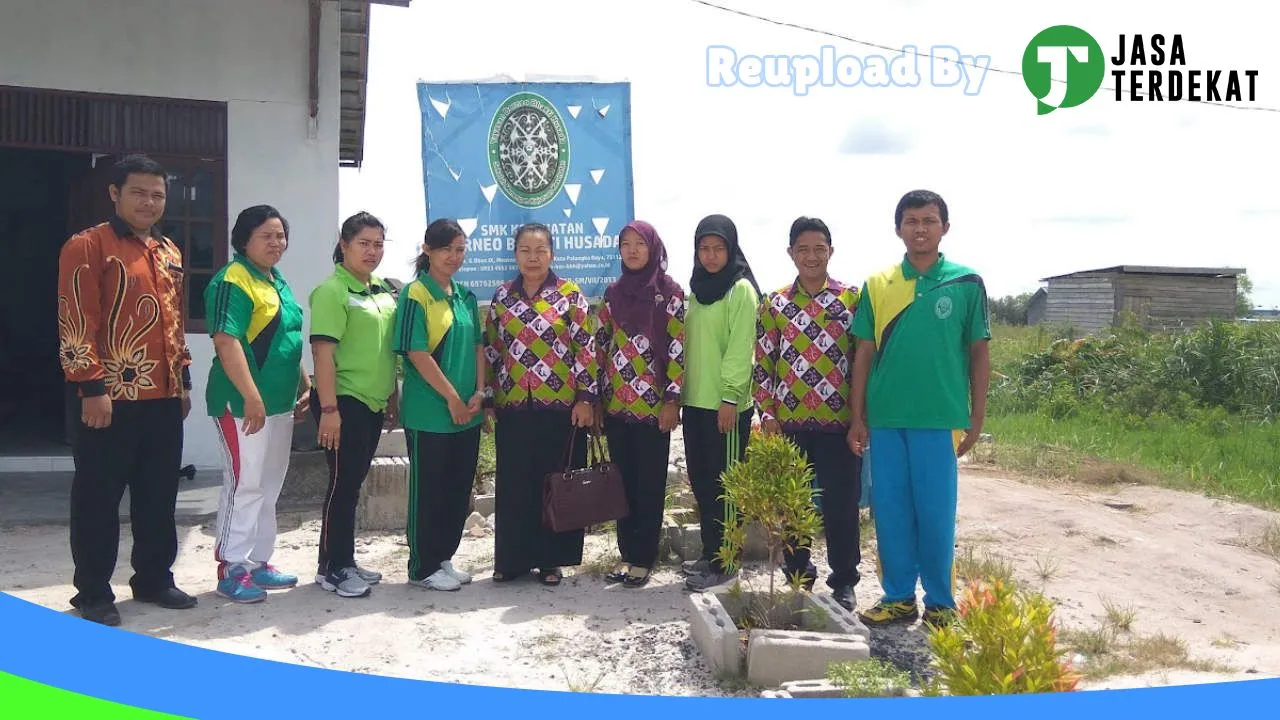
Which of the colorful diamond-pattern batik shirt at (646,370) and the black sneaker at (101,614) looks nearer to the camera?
the black sneaker at (101,614)

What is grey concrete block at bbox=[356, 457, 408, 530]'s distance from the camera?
5562 mm

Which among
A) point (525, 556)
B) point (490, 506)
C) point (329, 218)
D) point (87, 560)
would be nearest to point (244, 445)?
point (87, 560)

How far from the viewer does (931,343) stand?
3.73 meters

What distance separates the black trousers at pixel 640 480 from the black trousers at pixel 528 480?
175mm

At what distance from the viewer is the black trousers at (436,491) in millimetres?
4188

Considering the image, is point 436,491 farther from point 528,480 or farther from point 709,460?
point 709,460

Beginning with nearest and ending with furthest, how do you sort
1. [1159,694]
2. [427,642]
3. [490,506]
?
1. [1159,694]
2. [427,642]
3. [490,506]

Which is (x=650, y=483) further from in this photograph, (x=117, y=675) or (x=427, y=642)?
(x=117, y=675)

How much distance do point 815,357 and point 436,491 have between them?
67.1 inches

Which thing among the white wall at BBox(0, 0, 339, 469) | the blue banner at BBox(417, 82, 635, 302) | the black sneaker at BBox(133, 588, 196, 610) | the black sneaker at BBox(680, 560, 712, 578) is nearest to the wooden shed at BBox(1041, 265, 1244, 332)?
the blue banner at BBox(417, 82, 635, 302)

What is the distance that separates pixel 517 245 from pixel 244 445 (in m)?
1.38

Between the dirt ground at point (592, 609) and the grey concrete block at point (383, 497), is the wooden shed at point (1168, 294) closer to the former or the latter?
the dirt ground at point (592, 609)

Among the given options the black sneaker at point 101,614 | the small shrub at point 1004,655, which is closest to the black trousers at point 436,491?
the black sneaker at point 101,614

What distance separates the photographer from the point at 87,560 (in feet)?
12.1
